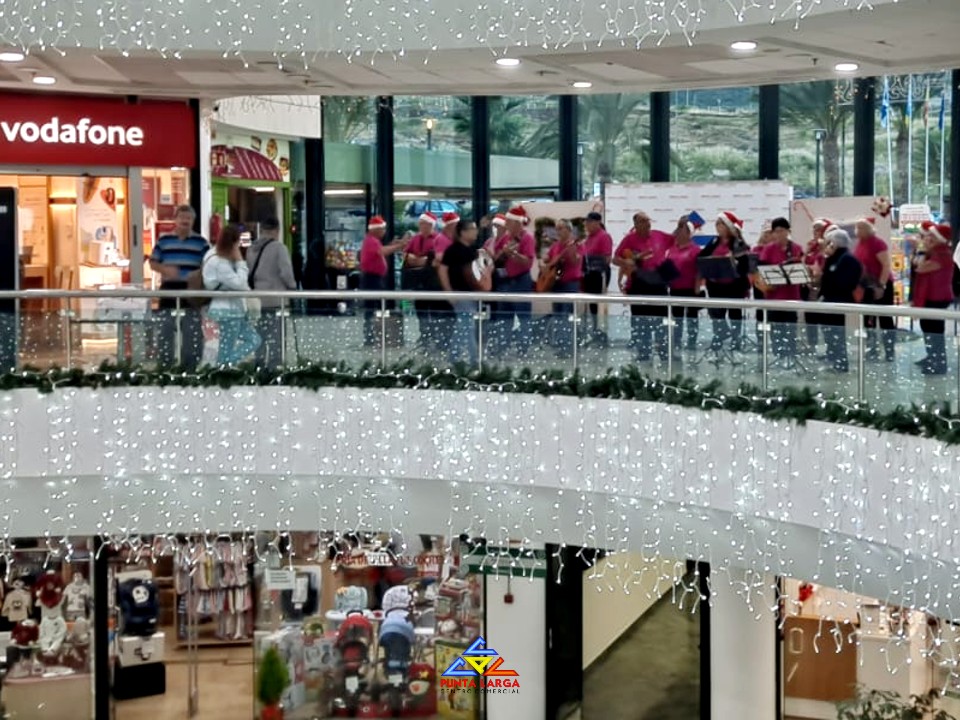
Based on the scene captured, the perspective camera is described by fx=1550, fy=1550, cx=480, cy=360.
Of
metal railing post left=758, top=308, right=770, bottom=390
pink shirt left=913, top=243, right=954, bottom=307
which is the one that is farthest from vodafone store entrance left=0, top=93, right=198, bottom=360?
metal railing post left=758, top=308, right=770, bottom=390

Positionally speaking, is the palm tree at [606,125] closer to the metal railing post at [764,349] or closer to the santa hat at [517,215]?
the santa hat at [517,215]

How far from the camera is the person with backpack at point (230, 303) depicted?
14.3 m

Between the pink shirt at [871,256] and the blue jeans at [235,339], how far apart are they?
5819mm

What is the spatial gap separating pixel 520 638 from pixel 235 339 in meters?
6.41

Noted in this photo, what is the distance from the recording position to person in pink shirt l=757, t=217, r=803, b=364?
12398mm

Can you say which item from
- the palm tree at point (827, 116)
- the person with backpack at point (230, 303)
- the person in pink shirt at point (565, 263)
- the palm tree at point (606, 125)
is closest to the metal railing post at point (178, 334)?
the person with backpack at point (230, 303)

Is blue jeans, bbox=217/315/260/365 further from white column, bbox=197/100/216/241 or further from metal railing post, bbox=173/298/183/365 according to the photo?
white column, bbox=197/100/216/241

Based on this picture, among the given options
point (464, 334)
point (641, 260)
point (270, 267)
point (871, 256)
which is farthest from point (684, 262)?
point (270, 267)

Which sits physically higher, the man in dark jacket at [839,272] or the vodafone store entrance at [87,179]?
the vodafone store entrance at [87,179]

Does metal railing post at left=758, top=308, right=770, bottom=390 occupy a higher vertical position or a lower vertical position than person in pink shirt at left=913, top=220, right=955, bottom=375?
lower

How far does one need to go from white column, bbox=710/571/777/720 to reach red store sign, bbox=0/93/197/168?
9.45 m

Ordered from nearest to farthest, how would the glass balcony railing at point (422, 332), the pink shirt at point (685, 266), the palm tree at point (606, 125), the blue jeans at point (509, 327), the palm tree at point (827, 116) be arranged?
the glass balcony railing at point (422, 332), the blue jeans at point (509, 327), the pink shirt at point (685, 266), the palm tree at point (827, 116), the palm tree at point (606, 125)

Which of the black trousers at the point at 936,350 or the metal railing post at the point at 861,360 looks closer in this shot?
the black trousers at the point at 936,350

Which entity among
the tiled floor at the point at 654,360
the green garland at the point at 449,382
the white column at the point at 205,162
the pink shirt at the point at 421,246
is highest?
the white column at the point at 205,162
